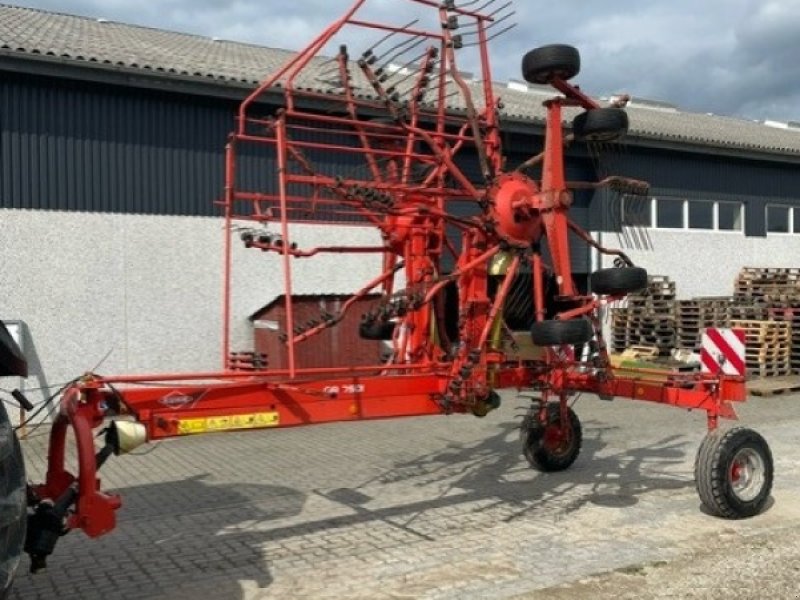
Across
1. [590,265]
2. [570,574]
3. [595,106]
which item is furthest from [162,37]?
[570,574]

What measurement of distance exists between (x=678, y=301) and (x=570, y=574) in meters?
13.5

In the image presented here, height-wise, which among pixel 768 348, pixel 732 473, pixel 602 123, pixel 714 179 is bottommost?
pixel 732 473

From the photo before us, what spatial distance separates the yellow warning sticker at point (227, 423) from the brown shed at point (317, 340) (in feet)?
23.3

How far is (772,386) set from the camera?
15656 millimetres

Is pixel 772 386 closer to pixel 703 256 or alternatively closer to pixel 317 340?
pixel 703 256

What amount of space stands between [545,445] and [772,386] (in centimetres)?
831

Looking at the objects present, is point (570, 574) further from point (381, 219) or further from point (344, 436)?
point (344, 436)

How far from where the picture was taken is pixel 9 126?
12.2 m

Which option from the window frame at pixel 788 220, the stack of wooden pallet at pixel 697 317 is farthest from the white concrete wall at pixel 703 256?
the stack of wooden pallet at pixel 697 317

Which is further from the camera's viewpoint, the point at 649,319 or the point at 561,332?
the point at 649,319

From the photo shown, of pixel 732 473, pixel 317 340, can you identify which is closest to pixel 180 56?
pixel 317 340

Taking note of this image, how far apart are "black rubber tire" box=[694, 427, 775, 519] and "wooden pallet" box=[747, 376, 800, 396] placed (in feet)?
27.6

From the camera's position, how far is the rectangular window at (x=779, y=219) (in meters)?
21.7

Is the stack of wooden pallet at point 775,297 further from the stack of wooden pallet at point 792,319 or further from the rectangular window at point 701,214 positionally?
the rectangular window at point 701,214
